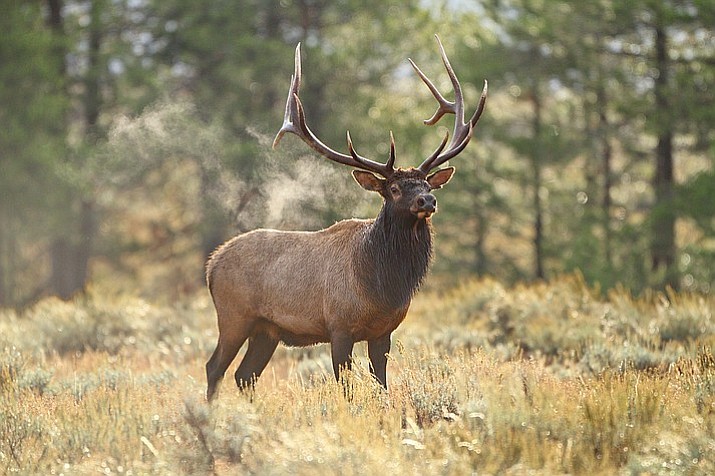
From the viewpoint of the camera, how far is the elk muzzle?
6711 millimetres

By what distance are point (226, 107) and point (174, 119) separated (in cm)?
101

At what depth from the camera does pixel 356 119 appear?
1805 centimetres

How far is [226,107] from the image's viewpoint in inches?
731

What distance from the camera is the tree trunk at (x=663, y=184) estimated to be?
15.5 meters

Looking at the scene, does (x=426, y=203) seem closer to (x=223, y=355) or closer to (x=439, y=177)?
(x=439, y=177)

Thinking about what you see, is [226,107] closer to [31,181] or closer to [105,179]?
[105,179]

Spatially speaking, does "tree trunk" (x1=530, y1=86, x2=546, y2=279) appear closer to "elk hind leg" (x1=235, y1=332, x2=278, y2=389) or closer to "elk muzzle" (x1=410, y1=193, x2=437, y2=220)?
"elk hind leg" (x1=235, y1=332, x2=278, y2=389)

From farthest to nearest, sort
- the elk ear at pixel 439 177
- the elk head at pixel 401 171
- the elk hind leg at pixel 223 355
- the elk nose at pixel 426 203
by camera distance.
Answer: the elk hind leg at pixel 223 355, the elk ear at pixel 439 177, the elk head at pixel 401 171, the elk nose at pixel 426 203

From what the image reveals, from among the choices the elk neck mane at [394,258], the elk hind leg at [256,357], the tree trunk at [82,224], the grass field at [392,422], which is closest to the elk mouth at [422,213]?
the elk neck mane at [394,258]

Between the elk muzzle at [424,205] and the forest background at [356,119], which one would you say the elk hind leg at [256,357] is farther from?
the forest background at [356,119]

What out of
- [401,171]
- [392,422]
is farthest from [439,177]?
[392,422]

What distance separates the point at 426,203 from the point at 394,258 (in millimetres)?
601

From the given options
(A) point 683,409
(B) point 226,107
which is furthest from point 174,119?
(A) point 683,409

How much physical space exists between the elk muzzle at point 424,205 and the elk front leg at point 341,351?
1048 mm
